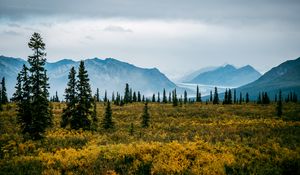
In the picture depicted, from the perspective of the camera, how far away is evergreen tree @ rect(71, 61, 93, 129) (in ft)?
114

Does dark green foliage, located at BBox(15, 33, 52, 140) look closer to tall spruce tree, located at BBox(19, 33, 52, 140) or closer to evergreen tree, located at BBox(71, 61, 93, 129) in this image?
tall spruce tree, located at BBox(19, 33, 52, 140)

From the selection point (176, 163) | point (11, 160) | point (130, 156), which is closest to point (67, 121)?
point (11, 160)

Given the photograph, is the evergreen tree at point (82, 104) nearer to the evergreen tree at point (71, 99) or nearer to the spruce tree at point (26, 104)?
the evergreen tree at point (71, 99)

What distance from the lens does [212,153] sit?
1541 cm

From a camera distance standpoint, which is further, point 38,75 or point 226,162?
point 38,75

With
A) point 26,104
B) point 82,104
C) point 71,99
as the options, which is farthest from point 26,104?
point 82,104

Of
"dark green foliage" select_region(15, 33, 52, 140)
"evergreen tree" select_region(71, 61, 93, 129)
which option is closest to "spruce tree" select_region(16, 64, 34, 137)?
"dark green foliage" select_region(15, 33, 52, 140)

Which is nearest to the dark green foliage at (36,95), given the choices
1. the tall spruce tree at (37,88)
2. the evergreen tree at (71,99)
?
the tall spruce tree at (37,88)

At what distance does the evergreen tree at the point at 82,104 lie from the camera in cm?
3481

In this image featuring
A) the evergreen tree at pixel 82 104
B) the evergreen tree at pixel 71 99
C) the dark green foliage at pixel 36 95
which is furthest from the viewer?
the evergreen tree at pixel 71 99

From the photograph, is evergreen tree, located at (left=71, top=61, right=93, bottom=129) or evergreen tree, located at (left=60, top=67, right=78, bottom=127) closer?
evergreen tree, located at (left=71, top=61, right=93, bottom=129)

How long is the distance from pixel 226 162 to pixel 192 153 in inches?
86.1

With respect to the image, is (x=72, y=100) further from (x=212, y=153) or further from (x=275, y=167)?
(x=275, y=167)

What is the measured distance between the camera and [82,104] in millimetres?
35219
